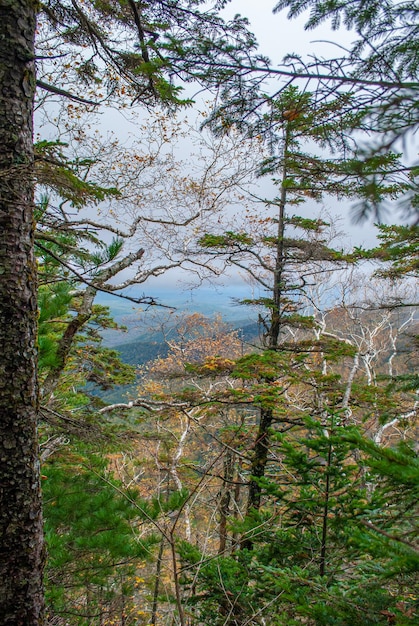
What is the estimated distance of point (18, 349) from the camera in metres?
1.81

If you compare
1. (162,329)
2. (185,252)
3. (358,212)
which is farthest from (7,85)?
(162,329)

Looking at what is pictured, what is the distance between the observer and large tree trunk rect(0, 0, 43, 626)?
1.70 metres

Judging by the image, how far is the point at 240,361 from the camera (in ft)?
17.4

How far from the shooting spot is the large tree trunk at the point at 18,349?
5.56ft

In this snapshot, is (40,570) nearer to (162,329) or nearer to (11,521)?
(11,521)

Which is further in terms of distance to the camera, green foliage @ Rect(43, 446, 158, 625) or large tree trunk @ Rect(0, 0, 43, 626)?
green foliage @ Rect(43, 446, 158, 625)

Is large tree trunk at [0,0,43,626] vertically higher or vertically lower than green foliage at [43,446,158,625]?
higher

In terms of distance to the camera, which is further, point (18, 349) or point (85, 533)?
point (85, 533)

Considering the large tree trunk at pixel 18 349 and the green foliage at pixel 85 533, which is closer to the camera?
the large tree trunk at pixel 18 349

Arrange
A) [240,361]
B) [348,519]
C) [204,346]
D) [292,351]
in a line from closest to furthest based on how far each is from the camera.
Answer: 1. [348,519]
2. [240,361]
3. [292,351]
4. [204,346]

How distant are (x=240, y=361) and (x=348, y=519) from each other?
324 centimetres

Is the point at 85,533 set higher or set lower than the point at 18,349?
lower

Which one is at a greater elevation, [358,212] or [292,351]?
[358,212]

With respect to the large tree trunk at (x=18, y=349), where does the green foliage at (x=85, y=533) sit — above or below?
below
